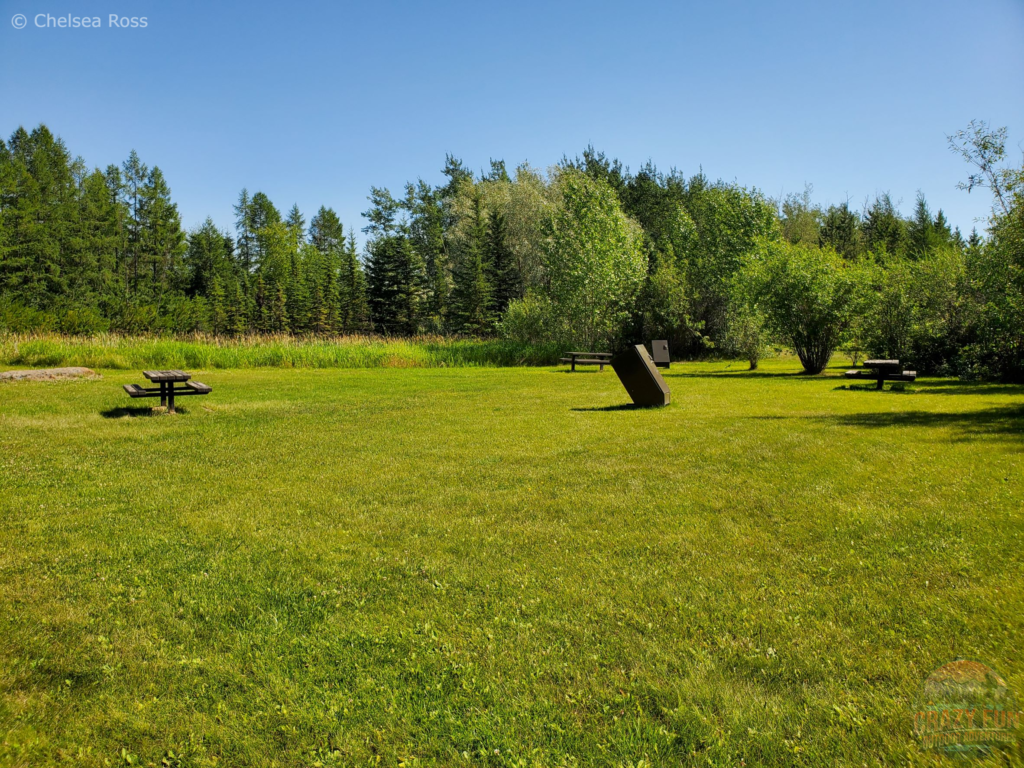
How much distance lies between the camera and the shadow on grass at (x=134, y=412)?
11348 mm

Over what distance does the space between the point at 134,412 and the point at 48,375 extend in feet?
27.1

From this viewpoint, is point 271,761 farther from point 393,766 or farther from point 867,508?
point 867,508

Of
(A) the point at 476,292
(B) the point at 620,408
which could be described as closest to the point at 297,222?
(A) the point at 476,292

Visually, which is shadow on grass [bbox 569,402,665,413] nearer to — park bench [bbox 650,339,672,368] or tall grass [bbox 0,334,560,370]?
park bench [bbox 650,339,672,368]

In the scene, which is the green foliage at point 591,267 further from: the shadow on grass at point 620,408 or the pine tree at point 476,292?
the shadow on grass at point 620,408

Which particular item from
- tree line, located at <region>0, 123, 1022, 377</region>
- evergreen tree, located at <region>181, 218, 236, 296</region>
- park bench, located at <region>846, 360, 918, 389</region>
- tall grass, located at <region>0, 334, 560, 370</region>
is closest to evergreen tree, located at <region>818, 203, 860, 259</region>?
tree line, located at <region>0, 123, 1022, 377</region>

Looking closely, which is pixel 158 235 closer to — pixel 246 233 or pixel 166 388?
pixel 246 233

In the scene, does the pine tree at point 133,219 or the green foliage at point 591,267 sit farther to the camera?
the pine tree at point 133,219

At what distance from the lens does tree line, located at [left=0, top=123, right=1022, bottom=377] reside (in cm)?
2081

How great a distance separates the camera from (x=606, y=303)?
3312cm

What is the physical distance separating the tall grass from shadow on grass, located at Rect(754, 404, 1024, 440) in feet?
65.8

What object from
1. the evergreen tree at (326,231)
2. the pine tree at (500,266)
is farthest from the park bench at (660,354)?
the evergreen tree at (326,231)

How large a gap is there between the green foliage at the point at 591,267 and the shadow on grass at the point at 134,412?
2337 centimetres

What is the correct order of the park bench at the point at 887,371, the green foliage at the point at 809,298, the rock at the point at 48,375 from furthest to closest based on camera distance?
the green foliage at the point at 809,298
the rock at the point at 48,375
the park bench at the point at 887,371
